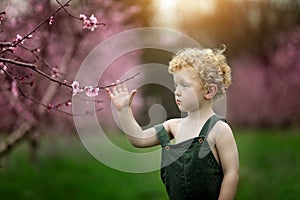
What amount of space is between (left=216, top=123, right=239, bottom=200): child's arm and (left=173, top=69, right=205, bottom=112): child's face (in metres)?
0.22

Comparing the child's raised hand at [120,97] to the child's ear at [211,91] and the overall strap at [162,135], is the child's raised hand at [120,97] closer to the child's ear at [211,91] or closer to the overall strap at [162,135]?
the overall strap at [162,135]

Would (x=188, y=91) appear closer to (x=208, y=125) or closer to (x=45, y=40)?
(x=208, y=125)

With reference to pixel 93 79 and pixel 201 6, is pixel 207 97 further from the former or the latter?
pixel 201 6

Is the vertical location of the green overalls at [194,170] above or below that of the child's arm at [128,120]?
below

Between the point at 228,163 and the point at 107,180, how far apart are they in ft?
24.9

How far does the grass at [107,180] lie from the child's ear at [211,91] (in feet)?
15.5

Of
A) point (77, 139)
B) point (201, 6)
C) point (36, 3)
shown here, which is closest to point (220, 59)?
point (36, 3)

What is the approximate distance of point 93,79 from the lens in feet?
40.3

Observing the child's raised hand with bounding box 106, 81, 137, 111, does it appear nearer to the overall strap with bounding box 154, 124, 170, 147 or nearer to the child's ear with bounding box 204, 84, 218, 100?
the overall strap with bounding box 154, 124, 170, 147

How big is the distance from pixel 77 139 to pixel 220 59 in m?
17.6

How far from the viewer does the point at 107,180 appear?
11.0m

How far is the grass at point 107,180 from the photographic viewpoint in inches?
357

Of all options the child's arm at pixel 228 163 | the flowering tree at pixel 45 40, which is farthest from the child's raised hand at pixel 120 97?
the flowering tree at pixel 45 40

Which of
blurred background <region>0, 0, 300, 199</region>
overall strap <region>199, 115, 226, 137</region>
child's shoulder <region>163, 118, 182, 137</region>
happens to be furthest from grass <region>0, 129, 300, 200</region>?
overall strap <region>199, 115, 226, 137</region>
